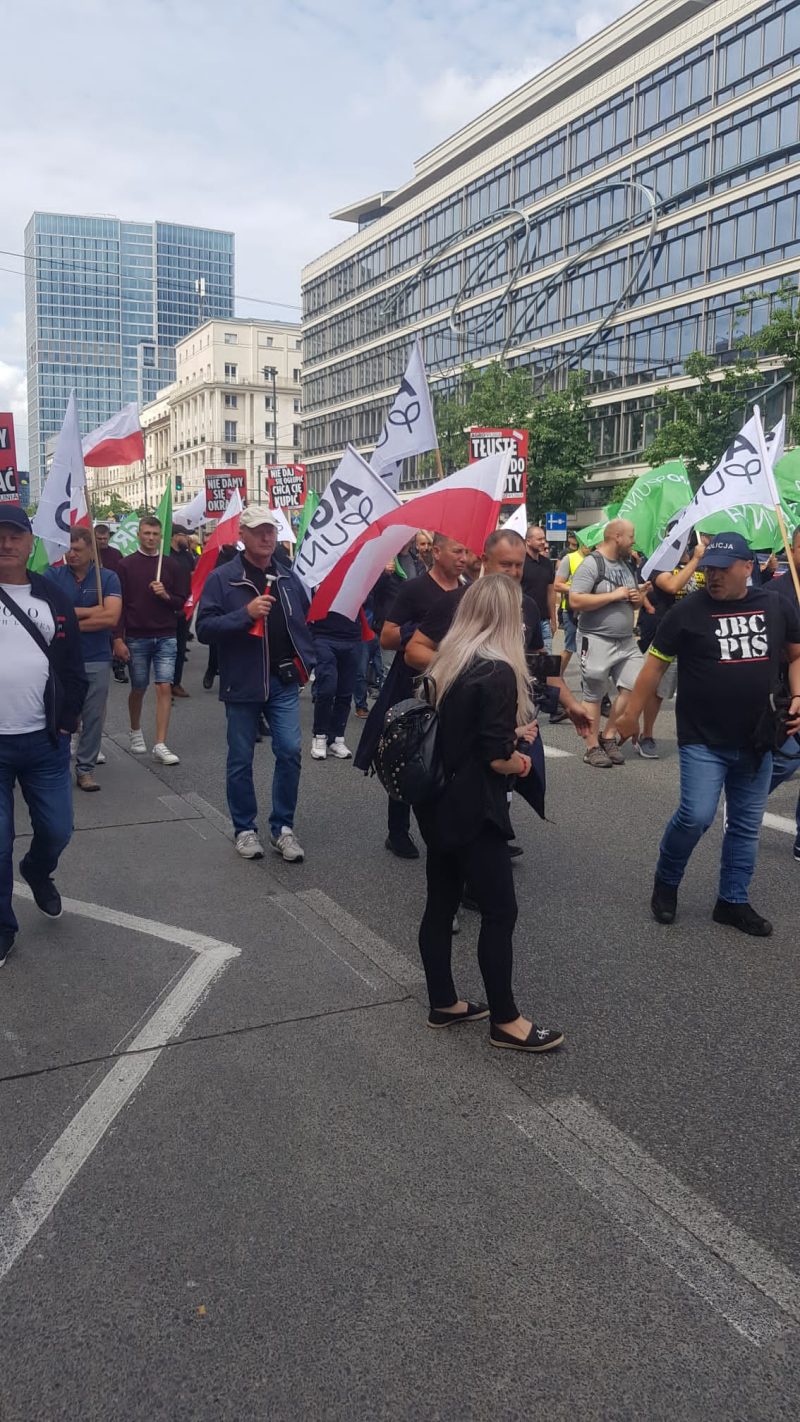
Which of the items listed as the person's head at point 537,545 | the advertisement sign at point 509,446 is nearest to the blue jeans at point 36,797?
the person's head at point 537,545

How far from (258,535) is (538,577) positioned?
15.1ft

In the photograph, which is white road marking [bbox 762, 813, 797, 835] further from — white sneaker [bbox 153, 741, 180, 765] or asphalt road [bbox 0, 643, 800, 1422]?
white sneaker [bbox 153, 741, 180, 765]

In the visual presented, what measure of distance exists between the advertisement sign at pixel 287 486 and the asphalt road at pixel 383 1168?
52.9 feet

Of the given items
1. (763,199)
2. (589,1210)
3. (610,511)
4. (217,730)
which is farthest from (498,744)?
(763,199)

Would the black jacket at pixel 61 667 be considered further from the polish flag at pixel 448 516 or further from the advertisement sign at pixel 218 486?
the advertisement sign at pixel 218 486

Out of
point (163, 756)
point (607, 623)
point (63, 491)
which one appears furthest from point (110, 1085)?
point (607, 623)

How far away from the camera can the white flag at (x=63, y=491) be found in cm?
754

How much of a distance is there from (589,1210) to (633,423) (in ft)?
151

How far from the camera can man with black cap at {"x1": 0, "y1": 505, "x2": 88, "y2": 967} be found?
467cm

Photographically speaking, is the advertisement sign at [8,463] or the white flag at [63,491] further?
the advertisement sign at [8,463]

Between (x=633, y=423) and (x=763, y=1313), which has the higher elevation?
(x=633, y=423)

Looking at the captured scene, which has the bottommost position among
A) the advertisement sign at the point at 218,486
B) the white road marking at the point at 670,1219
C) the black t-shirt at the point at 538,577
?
the white road marking at the point at 670,1219

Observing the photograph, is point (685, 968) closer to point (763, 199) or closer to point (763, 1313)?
point (763, 1313)

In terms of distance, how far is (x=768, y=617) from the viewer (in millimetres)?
5137
